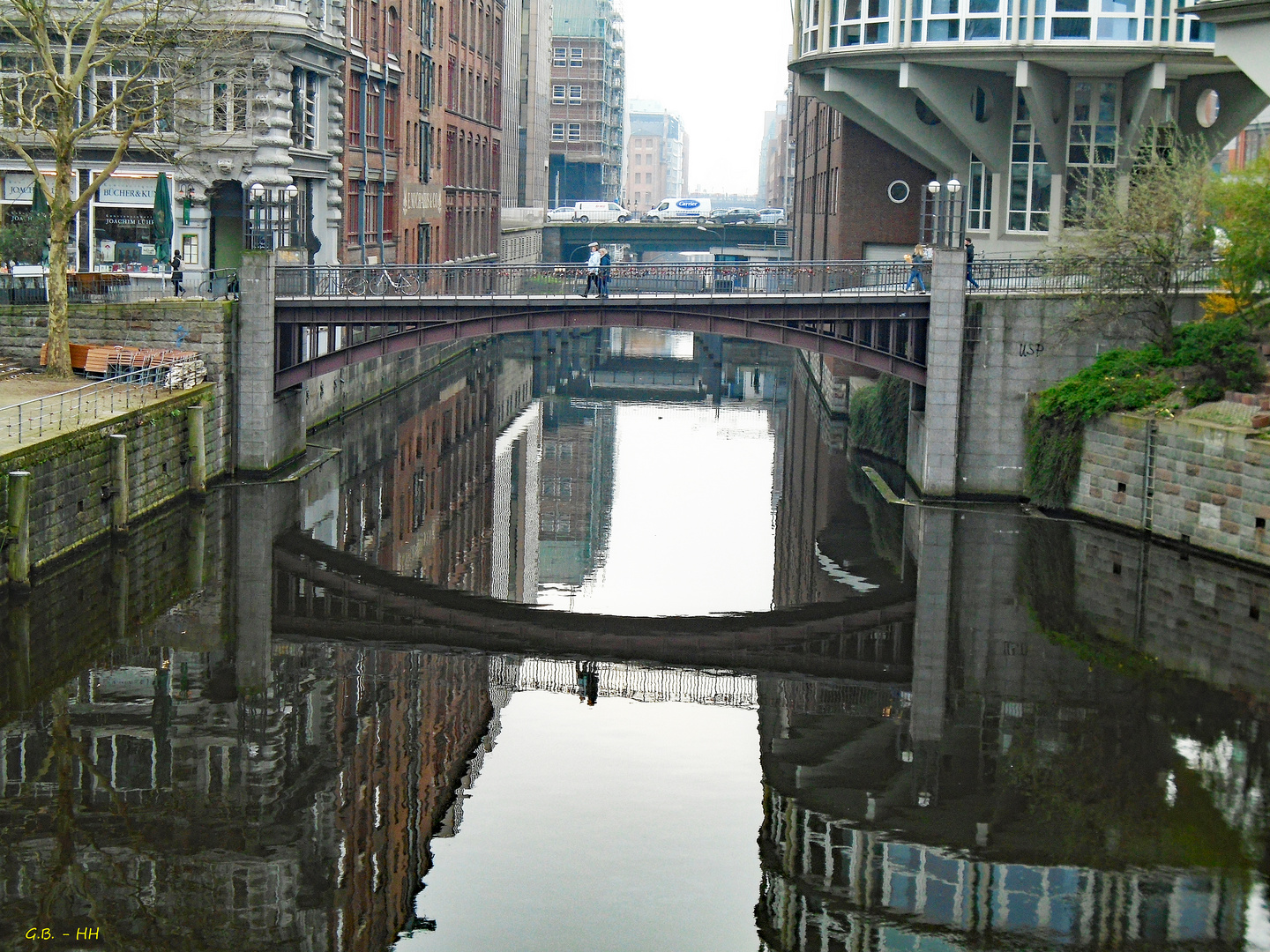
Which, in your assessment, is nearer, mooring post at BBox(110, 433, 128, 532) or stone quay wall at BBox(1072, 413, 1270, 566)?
mooring post at BBox(110, 433, 128, 532)

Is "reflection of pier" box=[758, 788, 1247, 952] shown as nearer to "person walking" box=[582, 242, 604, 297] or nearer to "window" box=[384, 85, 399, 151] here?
"person walking" box=[582, 242, 604, 297]

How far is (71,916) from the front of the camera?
1628 centimetres

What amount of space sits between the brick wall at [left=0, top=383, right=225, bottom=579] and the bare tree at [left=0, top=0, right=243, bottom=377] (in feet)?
Answer: 13.5

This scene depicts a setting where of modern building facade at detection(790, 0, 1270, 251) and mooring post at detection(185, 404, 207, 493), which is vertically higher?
modern building facade at detection(790, 0, 1270, 251)

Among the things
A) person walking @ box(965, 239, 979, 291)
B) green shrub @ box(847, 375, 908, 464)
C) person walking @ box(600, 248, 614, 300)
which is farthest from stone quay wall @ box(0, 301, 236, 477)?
green shrub @ box(847, 375, 908, 464)

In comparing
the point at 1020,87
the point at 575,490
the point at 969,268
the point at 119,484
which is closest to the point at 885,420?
the point at 969,268

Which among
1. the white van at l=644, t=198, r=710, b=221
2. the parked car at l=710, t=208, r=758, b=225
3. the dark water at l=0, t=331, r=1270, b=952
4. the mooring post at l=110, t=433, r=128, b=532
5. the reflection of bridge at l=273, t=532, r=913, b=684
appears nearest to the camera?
the dark water at l=0, t=331, r=1270, b=952

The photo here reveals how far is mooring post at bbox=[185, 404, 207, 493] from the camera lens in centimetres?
3700

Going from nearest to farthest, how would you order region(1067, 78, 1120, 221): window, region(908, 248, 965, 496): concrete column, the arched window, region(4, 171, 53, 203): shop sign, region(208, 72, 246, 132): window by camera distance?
region(908, 248, 965, 496): concrete column
region(208, 72, 246, 132): window
region(4, 171, 53, 203): shop sign
region(1067, 78, 1120, 221): window
the arched window

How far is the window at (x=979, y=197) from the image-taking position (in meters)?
52.3

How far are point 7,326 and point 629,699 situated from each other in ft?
72.9

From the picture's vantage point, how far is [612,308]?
41000mm

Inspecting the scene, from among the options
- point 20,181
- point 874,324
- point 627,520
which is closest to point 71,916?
point 627,520

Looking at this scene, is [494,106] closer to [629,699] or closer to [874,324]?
[874,324]
